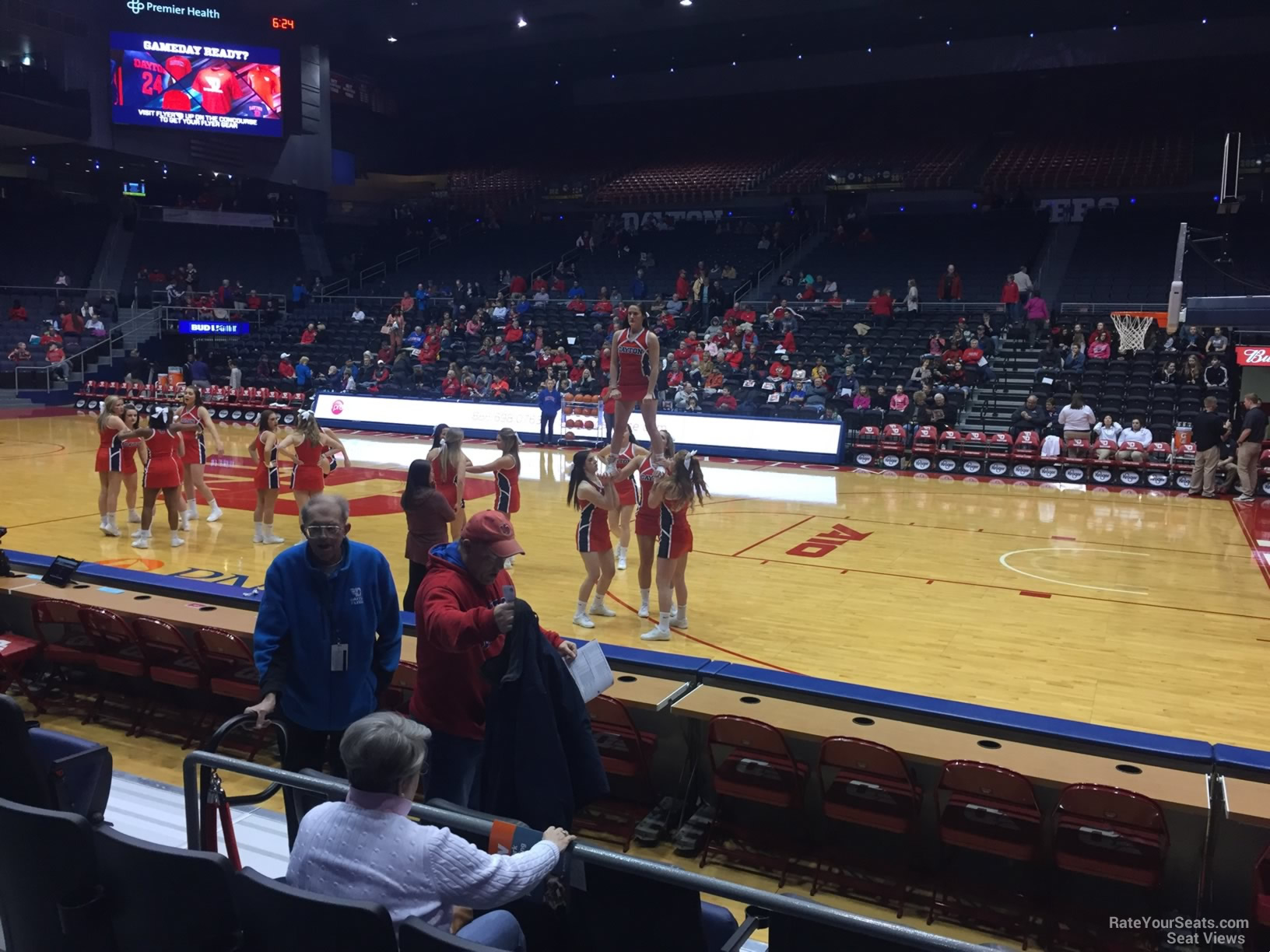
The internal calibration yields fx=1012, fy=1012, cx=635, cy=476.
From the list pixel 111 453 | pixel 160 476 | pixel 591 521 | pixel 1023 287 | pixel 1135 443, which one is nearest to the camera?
pixel 591 521

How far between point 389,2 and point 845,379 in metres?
19.3

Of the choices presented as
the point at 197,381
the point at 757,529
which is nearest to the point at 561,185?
the point at 197,381

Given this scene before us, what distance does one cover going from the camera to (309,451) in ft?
35.9

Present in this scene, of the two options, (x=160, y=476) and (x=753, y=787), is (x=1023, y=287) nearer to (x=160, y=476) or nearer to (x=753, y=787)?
(x=160, y=476)

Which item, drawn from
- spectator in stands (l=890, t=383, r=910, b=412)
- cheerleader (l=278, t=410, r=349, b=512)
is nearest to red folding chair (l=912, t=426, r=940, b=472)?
spectator in stands (l=890, t=383, r=910, b=412)

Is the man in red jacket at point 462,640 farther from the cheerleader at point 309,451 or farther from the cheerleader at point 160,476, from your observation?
the cheerleader at point 160,476

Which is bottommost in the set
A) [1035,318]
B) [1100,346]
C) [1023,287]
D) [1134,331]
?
[1100,346]

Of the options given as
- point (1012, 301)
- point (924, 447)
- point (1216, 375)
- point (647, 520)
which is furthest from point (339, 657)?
point (1012, 301)

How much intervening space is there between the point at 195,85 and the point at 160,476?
21.1 metres

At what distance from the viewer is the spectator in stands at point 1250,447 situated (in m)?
15.4

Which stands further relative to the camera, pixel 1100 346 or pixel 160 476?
pixel 1100 346

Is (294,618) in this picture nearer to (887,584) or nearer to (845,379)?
(887,584)

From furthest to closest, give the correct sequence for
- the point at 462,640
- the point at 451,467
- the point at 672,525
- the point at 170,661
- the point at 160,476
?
the point at 160,476 → the point at 451,467 → the point at 672,525 → the point at 170,661 → the point at 462,640

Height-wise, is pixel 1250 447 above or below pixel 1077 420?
below
